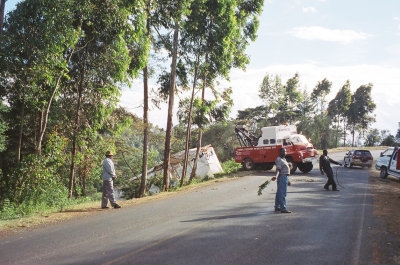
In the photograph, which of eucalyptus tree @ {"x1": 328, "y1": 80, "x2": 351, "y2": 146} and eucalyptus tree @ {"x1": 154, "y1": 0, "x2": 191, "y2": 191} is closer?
eucalyptus tree @ {"x1": 154, "y1": 0, "x2": 191, "y2": 191}

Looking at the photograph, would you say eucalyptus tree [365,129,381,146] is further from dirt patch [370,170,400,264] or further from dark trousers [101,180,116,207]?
dark trousers [101,180,116,207]

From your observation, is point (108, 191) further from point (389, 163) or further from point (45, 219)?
point (389, 163)

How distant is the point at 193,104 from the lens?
20.9 meters

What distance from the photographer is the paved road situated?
523 cm

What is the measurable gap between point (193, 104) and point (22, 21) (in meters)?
11.8

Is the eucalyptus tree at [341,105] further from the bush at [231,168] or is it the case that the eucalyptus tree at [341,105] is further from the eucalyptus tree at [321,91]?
the bush at [231,168]

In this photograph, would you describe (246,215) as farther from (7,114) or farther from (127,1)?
(7,114)

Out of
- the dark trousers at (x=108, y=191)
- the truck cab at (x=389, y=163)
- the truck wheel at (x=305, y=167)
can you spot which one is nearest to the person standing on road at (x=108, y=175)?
the dark trousers at (x=108, y=191)

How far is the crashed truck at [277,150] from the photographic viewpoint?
20.9 meters

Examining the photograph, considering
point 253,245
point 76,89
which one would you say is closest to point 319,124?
point 76,89

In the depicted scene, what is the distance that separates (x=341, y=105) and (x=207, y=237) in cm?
7506

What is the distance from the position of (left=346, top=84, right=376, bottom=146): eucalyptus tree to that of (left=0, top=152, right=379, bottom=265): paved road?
238 ft

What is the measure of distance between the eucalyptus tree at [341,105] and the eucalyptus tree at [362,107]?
160 centimetres

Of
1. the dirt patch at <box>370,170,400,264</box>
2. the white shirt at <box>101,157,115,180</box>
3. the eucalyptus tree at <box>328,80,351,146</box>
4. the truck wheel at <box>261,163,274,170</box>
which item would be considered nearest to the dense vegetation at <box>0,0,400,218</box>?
the white shirt at <box>101,157,115,180</box>
